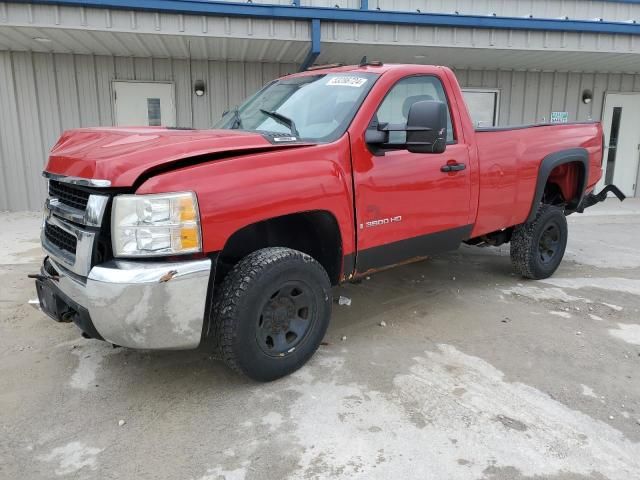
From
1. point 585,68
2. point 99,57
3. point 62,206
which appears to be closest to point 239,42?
point 99,57

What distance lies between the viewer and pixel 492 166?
176 inches

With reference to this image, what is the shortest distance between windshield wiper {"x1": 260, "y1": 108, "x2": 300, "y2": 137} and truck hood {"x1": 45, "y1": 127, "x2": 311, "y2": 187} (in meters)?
0.42

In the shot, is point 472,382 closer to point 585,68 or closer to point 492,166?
point 492,166

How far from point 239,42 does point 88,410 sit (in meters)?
6.54

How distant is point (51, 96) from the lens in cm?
895

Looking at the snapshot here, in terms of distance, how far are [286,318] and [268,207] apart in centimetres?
74

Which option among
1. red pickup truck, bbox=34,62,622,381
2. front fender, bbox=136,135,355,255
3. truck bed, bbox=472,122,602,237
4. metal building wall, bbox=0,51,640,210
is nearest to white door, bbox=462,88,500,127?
metal building wall, bbox=0,51,640,210

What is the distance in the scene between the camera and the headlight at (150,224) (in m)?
2.64

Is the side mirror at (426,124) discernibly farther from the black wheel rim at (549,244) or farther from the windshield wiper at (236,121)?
the black wheel rim at (549,244)

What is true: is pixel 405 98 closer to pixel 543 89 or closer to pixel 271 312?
pixel 271 312

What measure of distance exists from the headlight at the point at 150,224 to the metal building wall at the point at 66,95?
290 inches

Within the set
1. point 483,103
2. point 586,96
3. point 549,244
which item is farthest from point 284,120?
point 586,96

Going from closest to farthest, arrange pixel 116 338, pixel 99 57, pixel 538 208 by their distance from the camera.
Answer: pixel 116 338
pixel 538 208
pixel 99 57

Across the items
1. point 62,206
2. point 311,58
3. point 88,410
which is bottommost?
point 88,410
